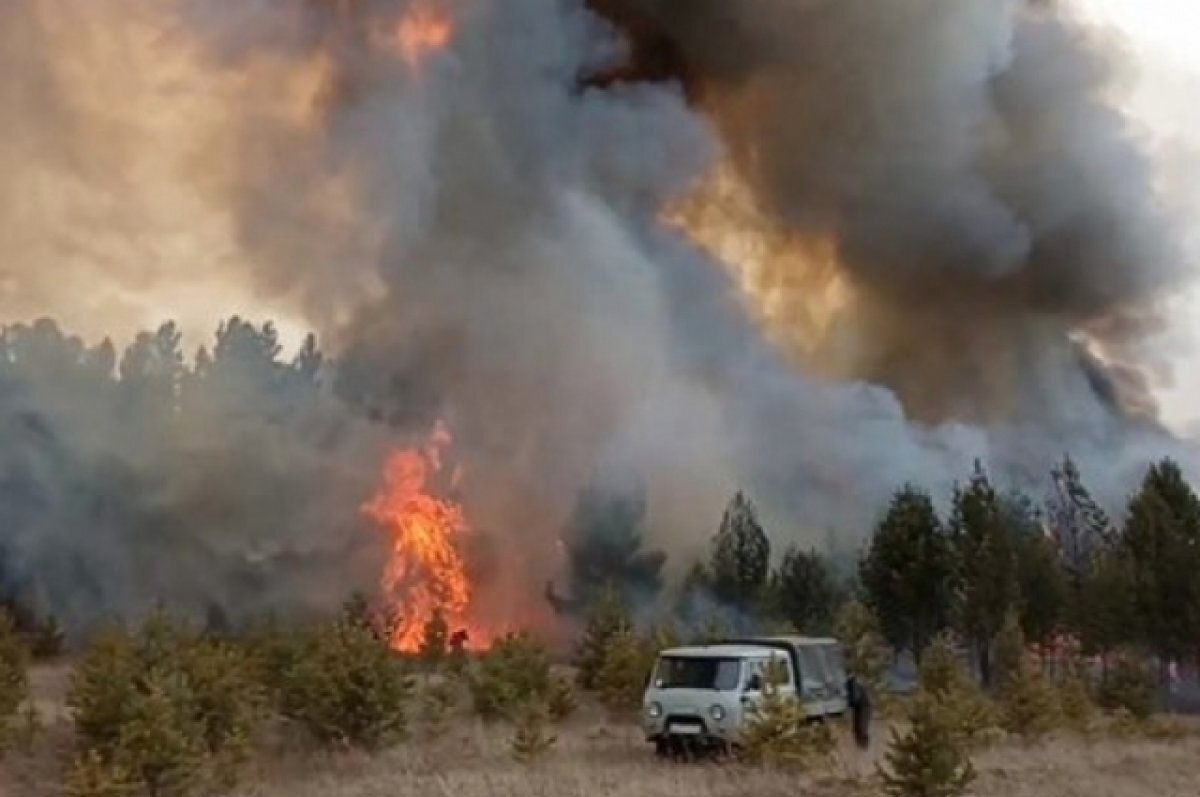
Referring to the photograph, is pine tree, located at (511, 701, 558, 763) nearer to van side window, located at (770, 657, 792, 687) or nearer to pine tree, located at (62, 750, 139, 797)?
van side window, located at (770, 657, 792, 687)

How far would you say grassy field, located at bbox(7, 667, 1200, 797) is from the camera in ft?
78.2

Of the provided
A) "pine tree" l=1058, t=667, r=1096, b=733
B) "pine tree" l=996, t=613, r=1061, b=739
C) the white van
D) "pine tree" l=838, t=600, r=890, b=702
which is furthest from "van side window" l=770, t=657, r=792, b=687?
"pine tree" l=1058, t=667, r=1096, b=733

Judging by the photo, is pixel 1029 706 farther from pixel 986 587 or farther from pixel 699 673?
pixel 986 587

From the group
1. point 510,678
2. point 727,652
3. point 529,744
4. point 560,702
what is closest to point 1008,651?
point 560,702

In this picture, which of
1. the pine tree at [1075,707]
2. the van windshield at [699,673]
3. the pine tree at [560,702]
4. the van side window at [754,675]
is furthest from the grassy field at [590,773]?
the pine tree at [1075,707]

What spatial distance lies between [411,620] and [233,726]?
50788 millimetres

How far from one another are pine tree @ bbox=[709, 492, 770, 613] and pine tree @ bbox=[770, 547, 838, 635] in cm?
307

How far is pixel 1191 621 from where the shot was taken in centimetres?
6512

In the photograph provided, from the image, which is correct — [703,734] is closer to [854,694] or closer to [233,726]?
[854,694]

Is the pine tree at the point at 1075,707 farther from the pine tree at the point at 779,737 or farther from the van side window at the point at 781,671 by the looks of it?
the pine tree at the point at 779,737

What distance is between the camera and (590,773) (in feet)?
85.6

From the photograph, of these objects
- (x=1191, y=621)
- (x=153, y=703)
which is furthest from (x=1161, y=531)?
(x=153, y=703)

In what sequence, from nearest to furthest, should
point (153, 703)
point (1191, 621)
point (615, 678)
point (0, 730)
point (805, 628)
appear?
point (153, 703), point (0, 730), point (615, 678), point (1191, 621), point (805, 628)

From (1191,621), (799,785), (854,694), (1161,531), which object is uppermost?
(1161,531)
